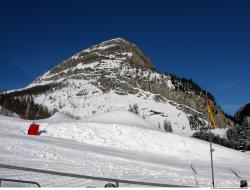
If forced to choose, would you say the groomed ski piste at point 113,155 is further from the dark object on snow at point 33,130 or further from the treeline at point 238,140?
the treeline at point 238,140

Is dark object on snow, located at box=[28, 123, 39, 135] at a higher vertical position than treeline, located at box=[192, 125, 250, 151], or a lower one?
lower

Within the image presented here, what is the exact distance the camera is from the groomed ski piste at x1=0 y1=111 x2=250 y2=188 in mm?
18953

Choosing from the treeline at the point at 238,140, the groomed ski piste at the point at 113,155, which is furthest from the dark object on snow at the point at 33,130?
the treeline at the point at 238,140

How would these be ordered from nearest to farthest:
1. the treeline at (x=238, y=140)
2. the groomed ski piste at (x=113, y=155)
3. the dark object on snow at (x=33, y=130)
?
1. the groomed ski piste at (x=113, y=155)
2. the dark object on snow at (x=33, y=130)
3. the treeline at (x=238, y=140)

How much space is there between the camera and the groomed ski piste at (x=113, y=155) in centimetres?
1895

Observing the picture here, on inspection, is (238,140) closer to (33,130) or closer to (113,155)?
(33,130)

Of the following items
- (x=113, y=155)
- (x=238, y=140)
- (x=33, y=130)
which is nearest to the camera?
(x=113, y=155)

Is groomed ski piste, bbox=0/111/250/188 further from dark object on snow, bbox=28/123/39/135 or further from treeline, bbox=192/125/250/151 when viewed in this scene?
treeline, bbox=192/125/250/151

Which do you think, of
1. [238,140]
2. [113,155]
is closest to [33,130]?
[113,155]

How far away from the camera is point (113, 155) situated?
26.7 meters

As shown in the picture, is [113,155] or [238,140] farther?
[238,140]

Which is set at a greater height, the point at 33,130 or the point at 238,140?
the point at 238,140

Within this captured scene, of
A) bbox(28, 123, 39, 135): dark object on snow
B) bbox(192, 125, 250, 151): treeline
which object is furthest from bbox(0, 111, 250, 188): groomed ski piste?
bbox(192, 125, 250, 151): treeline

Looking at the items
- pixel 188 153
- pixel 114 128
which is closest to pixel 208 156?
pixel 188 153
